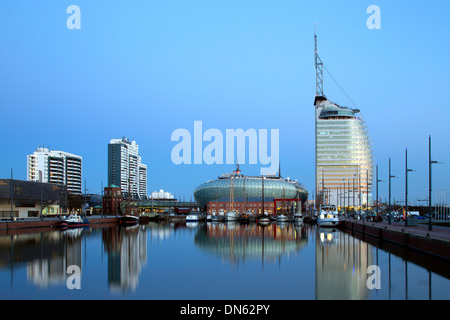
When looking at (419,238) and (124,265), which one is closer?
(124,265)

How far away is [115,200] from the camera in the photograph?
6432 inches

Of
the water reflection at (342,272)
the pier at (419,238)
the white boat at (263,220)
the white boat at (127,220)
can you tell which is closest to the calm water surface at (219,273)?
the water reflection at (342,272)

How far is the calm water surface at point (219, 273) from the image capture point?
80.3 feet

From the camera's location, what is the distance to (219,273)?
1270 inches

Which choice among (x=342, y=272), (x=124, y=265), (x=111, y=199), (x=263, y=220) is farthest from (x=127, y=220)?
(x=342, y=272)

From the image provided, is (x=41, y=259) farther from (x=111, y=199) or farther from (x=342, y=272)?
(x=111, y=199)

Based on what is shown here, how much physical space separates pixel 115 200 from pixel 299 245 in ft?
389

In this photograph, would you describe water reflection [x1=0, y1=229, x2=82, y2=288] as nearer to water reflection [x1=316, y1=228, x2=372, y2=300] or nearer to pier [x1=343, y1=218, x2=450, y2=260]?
water reflection [x1=316, y1=228, x2=372, y2=300]

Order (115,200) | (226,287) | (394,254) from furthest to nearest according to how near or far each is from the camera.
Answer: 1. (115,200)
2. (394,254)
3. (226,287)

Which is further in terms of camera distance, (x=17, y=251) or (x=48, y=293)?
(x=17, y=251)
